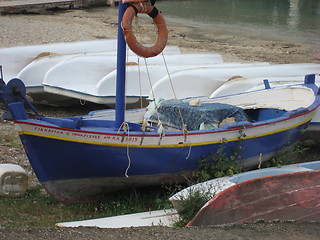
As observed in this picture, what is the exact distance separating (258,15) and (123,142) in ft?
70.9

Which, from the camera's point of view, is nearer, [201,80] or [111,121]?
[111,121]

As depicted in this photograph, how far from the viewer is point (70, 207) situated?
22.4ft

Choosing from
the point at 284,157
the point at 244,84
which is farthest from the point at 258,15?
the point at 284,157

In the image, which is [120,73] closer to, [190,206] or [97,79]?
[190,206]

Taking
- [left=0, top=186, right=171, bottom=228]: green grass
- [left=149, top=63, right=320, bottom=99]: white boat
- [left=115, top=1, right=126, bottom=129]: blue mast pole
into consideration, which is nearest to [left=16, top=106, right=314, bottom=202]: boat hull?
[left=0, top=186, right=171, bottom=228]: green grass

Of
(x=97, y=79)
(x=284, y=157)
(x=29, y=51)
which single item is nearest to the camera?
(x=284, y=157)

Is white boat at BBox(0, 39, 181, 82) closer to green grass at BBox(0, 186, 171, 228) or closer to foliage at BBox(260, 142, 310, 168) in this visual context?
green grass at BBox(0, 186, 171, 228)

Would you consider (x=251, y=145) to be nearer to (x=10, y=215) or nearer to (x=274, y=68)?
(x=10, y=215)

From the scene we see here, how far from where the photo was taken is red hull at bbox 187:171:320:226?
5.62 metres

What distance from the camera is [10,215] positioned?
638 centimetres

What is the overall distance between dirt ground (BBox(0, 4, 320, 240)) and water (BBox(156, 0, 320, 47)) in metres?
1.18

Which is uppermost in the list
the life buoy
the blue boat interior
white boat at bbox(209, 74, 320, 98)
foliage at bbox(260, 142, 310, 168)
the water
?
the life buoy

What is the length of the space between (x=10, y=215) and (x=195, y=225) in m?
2.12

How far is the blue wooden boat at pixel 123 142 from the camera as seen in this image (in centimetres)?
634
